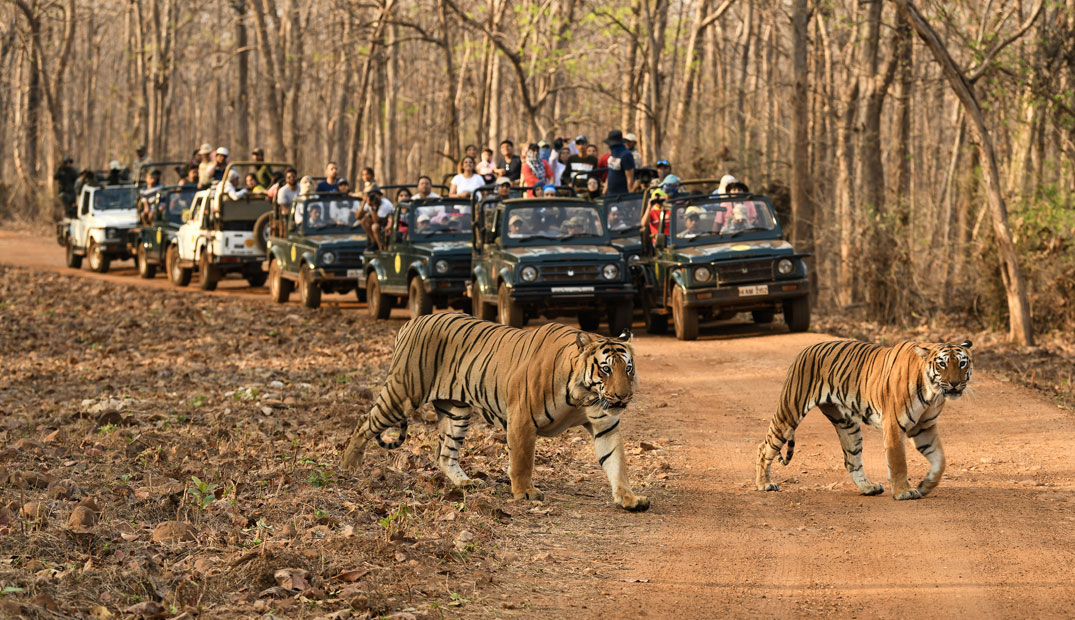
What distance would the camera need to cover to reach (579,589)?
6.86 m

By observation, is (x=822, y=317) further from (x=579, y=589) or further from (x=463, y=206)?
(x=579, y=589)

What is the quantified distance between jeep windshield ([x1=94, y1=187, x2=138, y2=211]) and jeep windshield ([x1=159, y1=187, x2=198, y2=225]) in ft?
9.58

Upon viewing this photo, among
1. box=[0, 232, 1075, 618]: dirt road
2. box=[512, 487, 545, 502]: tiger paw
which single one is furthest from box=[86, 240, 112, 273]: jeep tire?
box=[512, 487, 545, 502]: tiger paw

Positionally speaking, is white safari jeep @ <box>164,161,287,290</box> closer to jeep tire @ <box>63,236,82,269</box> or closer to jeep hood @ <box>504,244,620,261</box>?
jeep tire @ <box>63,236,82,269</box>

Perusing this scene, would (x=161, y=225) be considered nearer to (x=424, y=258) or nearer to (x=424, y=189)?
(x=424, y=189)

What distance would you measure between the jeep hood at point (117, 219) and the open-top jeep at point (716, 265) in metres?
15.4

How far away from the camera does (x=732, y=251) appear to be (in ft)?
57.3

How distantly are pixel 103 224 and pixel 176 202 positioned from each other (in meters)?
3.15

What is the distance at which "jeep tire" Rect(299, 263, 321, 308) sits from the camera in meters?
21.8

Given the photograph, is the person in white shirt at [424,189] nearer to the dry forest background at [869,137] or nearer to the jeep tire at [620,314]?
the jeep tire at [620,314]

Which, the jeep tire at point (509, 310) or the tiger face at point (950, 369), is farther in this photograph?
the jeep tire at point (509, 310)

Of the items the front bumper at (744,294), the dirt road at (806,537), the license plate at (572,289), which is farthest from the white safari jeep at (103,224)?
the dirt road at (806,537)

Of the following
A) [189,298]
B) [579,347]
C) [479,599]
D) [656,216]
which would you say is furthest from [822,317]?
[479,599]

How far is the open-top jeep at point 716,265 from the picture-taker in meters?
17.4
